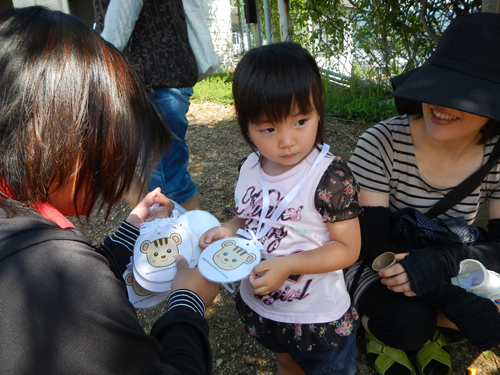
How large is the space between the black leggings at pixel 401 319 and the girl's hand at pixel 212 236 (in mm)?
791

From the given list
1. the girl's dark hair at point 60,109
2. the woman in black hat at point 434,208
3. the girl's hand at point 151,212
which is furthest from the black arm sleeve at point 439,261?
the girl's dark hair at point 60,109

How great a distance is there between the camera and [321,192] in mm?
1185

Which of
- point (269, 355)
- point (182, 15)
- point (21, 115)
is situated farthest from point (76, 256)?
point (182, 15)

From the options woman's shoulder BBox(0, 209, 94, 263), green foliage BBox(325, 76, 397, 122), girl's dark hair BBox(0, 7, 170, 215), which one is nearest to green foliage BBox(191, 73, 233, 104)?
green foliage BBox(325, 76, 397, 122)

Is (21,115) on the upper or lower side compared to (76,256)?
upper

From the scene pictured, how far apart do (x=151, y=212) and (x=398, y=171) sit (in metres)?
1.12

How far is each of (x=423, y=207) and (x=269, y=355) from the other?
1040mm

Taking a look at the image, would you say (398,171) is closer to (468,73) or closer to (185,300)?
(468,73)

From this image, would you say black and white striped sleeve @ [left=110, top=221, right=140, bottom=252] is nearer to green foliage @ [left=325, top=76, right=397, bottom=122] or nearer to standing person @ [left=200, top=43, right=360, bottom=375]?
standing person @ [left=200, top=43, right=360, bottom=375]

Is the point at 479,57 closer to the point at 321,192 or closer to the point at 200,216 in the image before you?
the point at 321,192

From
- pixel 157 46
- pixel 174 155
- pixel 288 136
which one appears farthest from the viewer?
pixel 174 155

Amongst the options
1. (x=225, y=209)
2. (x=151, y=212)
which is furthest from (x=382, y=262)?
(x=225, y=209)

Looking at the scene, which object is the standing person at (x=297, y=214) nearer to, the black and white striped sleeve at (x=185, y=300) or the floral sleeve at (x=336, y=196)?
the floral sleeve at (x=336, y=196)

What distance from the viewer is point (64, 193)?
0.90 metres
